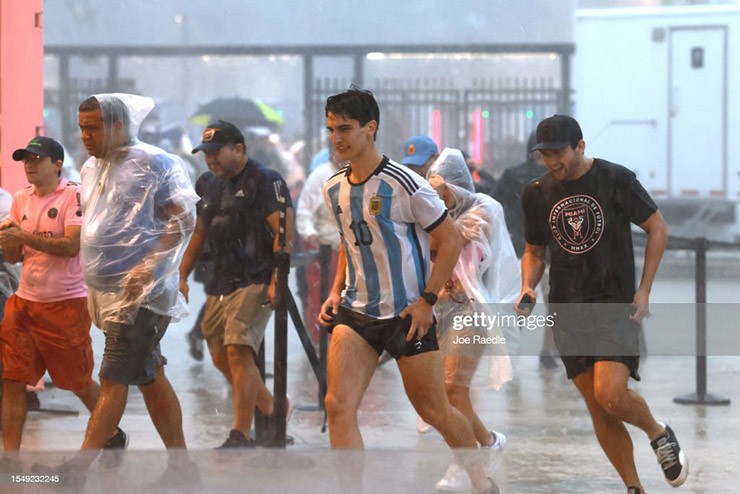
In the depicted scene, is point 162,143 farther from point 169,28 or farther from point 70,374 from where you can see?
point 70,374

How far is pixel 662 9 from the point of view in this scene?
807 cm

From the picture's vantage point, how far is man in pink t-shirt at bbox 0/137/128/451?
6.50 m

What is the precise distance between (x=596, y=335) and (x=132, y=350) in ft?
6.59

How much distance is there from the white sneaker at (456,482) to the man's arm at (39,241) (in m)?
2.00

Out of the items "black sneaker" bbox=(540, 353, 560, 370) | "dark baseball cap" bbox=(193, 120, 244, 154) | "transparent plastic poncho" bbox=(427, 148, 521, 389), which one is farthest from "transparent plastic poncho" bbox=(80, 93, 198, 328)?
"black sneaker" bbox=(540, 353, 560, 370)

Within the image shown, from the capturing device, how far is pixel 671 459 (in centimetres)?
589

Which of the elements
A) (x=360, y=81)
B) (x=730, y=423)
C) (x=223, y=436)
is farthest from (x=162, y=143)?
(x=730, y=423)

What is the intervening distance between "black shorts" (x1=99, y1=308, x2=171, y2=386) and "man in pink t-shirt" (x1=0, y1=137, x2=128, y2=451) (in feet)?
1.47

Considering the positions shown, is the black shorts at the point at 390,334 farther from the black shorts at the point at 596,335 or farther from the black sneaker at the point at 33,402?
the black sneaker at the point at 33,402

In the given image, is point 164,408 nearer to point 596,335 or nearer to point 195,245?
point 195,245

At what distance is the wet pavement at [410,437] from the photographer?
6.46 meters

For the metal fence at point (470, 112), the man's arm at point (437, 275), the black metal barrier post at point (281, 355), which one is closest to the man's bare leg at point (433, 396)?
the man's arm at point (437, 275)

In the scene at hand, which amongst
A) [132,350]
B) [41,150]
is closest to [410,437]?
[132,350]

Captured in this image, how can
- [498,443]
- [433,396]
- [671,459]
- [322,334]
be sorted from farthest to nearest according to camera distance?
[322,334]
[498,443]
[671,459]
[433,396]
